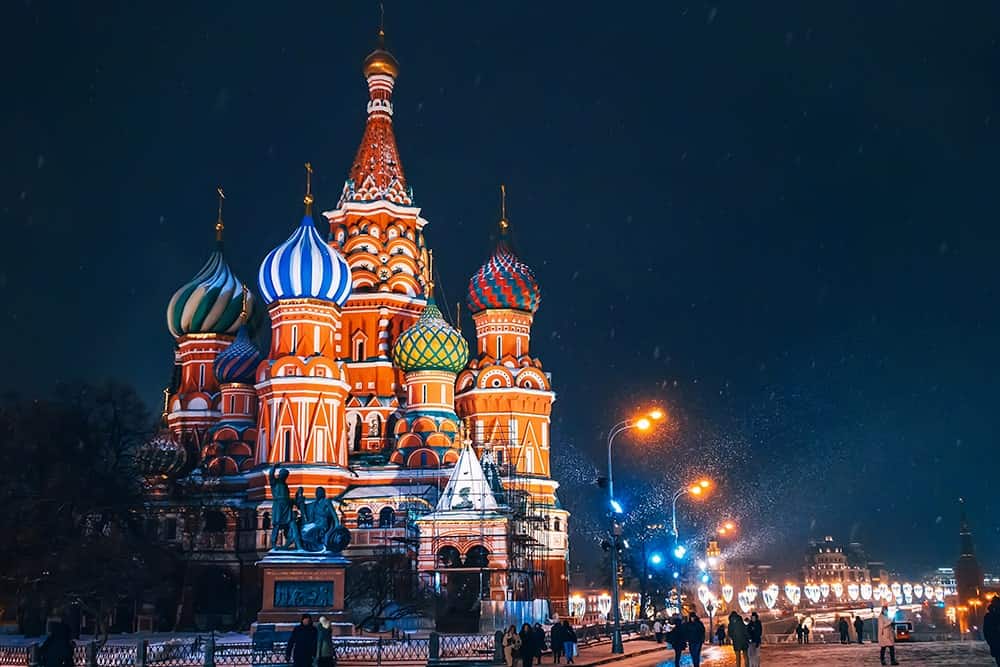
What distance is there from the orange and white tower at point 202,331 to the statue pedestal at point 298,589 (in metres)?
30.0

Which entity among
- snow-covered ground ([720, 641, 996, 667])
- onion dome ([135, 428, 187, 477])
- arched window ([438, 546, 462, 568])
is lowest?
snow-covered ground ([720, 641, 996, 667])

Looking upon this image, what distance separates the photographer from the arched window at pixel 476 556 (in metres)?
44.1

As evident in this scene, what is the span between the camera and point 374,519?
2060 inches

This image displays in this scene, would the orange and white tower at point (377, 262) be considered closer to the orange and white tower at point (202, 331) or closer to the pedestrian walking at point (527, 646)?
the orange and white tower at point (202, 331)

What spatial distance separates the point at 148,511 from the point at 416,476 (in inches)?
466

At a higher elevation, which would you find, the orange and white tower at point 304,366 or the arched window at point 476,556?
the orange and white tower at point 304,366

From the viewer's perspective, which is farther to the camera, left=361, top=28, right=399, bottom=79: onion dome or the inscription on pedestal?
left=361, top=28, right=399, bottom=79: onion dome

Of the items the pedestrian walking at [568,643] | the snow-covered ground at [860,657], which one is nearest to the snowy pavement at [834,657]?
the snow-covered ground at [860,657]

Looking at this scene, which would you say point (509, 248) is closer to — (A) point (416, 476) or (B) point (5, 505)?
(A) point (416, 476)

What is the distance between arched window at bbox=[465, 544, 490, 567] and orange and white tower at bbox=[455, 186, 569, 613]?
7.36 m

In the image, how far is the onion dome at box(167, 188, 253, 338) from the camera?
62906 millimetres

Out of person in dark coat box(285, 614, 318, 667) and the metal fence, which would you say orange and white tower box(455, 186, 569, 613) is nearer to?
the metal fence

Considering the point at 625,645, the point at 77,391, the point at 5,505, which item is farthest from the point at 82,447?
the point at 625,645

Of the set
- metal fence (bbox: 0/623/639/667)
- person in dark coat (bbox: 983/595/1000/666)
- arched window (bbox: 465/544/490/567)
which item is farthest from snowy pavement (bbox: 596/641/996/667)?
arched window (bbox: 465/544/490/567)
